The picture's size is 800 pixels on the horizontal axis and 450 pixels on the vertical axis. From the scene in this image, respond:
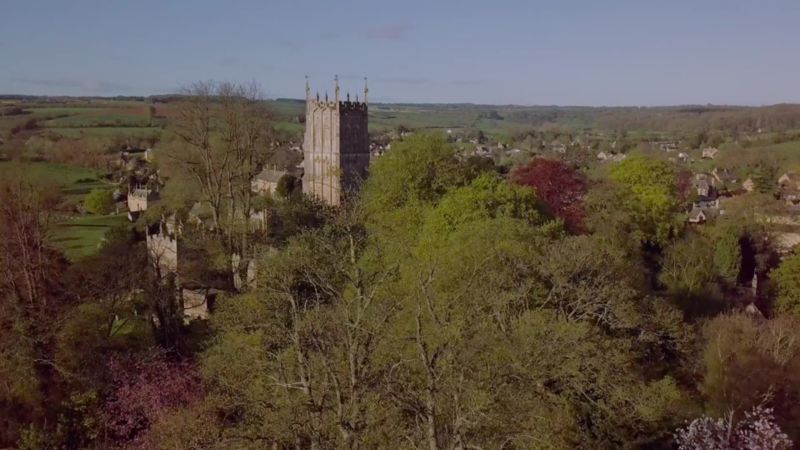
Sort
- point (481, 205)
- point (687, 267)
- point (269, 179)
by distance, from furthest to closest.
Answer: point (269, 179), point (687, 267), point (481, 205)

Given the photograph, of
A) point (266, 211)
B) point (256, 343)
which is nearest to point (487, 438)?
point (256, 343)

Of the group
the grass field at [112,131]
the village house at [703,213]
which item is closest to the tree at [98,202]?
the grass field at [112,131]

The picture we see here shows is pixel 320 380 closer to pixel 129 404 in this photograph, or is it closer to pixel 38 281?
pixel 129 404

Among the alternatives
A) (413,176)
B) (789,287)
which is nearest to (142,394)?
(413,176)

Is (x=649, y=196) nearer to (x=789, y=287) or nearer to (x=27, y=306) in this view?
(x=789, y=287)

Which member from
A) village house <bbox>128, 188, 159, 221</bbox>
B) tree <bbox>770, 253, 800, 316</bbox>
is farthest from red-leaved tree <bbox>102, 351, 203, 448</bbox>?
village house <bbox>128, 188, 159, 221</bbox>

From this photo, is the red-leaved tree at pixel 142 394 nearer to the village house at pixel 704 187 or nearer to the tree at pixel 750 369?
the tree at pixel 750 369

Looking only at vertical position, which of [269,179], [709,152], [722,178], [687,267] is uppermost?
[709,152]
